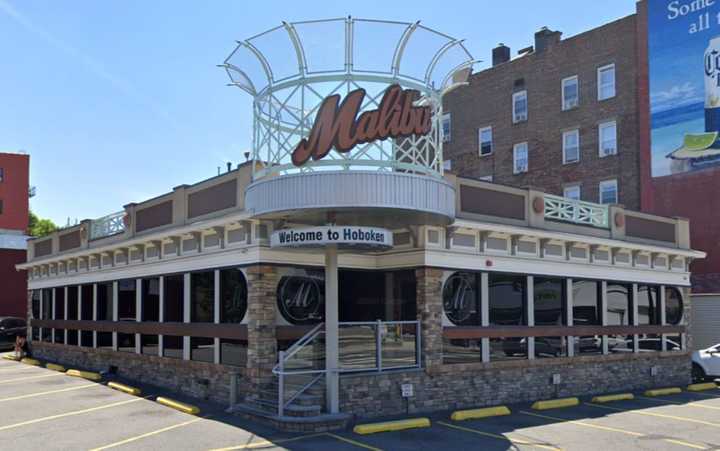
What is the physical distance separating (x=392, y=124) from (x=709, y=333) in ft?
64.2

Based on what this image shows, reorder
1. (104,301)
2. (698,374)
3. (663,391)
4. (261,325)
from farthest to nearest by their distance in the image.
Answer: (698,374) < (104,301) < (663,391) < (261,325)

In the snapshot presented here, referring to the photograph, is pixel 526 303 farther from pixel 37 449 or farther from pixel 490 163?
pixel 490 163

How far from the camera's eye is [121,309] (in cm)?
2288

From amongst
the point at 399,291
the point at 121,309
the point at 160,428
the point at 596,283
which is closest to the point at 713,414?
the point at 596,283

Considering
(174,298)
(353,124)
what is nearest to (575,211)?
(353,124)

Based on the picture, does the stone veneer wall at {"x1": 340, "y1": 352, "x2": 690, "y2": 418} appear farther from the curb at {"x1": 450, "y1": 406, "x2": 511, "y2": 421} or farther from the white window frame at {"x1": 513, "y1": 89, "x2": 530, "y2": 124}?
the white window frame at {"x1": 513, "y1": 89, "x2": 530, "y2": 124}

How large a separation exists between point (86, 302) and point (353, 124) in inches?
621

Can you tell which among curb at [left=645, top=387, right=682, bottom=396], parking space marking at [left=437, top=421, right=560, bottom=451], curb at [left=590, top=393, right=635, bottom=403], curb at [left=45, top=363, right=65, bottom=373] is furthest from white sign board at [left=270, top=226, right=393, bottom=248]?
curb at [left=45, top=363, right=65, bottom=373]

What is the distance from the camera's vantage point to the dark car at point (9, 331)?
35.5 metres

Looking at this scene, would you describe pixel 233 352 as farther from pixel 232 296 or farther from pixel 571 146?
pixel 571 146

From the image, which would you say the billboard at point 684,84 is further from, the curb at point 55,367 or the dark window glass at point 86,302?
the curb at point 55,367

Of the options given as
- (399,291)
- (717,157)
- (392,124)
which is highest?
(717,157)

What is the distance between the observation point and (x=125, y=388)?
19.7 meters

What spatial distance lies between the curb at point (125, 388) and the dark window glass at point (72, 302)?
699 centimetres
